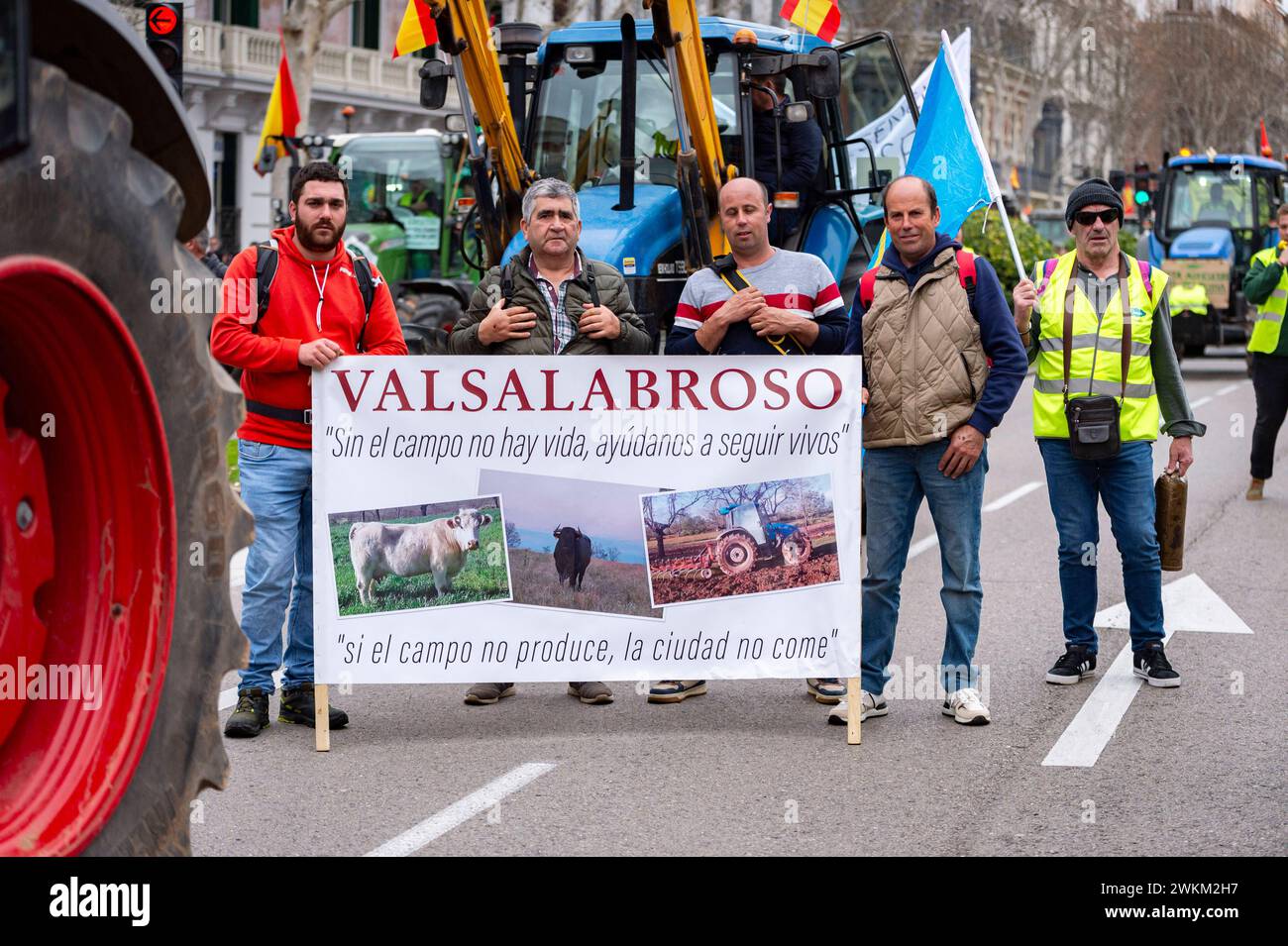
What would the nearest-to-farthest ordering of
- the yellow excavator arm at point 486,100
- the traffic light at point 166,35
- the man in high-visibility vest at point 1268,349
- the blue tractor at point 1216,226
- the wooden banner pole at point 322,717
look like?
the wooden banner pole at point 322,717 → the traffic light at point 166,35 → the yellow excavator arm at point 486,100 → the man in high-visibility vest at point 1268,349 → the blue tractor at point 1216,226

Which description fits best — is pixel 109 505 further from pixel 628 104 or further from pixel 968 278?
pixel 628 104

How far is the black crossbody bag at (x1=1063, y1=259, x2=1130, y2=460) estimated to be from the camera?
7477mm

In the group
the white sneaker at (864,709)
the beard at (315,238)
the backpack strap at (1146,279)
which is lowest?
the white sneaker at (864,709)

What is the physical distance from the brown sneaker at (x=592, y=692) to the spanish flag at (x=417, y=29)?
186 inches

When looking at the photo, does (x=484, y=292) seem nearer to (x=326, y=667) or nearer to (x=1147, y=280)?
(x=326, y=667)

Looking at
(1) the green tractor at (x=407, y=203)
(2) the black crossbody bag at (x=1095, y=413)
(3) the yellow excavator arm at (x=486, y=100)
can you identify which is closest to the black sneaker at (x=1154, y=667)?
(2) the black crossbody bag at (x=1095, y=413)

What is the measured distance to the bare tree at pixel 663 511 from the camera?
6.73 metres

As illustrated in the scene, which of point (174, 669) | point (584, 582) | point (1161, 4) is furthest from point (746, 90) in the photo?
point (1161, 4)

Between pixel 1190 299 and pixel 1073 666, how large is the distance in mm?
21835

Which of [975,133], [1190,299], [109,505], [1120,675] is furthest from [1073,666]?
[1190,299]

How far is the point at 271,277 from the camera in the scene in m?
6.76

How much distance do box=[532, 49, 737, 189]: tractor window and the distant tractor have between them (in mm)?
4367

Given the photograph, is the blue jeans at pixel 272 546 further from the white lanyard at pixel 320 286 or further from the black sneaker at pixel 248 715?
the white lanyard at pixel 320 286
